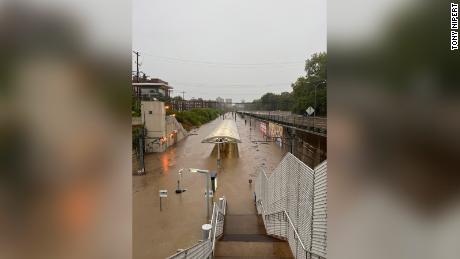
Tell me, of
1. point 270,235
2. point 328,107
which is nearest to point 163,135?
point 270,235

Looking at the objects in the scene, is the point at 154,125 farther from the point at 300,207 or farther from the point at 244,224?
the point at 300,207

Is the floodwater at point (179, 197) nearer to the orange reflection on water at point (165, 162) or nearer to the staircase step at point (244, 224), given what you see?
the orange reflection on water at point (165, 162)

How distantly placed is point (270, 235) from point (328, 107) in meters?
5.87

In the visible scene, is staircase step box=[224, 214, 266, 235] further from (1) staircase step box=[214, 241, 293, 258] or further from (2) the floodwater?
(1) staircase step box=[214, 241, 293, 258]

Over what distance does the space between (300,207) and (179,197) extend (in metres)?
6.82

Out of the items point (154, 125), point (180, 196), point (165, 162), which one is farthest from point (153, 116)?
point (180, 196)

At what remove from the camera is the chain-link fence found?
3.01 metres

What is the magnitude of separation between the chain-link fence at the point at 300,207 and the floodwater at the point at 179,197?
2272 millimetres

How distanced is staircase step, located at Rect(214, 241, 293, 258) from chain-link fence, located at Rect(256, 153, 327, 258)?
0.22 m

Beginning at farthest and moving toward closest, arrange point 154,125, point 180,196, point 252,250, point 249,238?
1. point 154,125
2. point 180,196
3. point 249,238
4. point 252,250

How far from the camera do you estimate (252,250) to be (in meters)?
5.07

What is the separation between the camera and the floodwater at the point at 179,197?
640cm

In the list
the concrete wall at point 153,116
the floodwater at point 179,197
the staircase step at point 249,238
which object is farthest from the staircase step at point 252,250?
the concrete wall at point 153,116

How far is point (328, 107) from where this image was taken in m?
1.03
